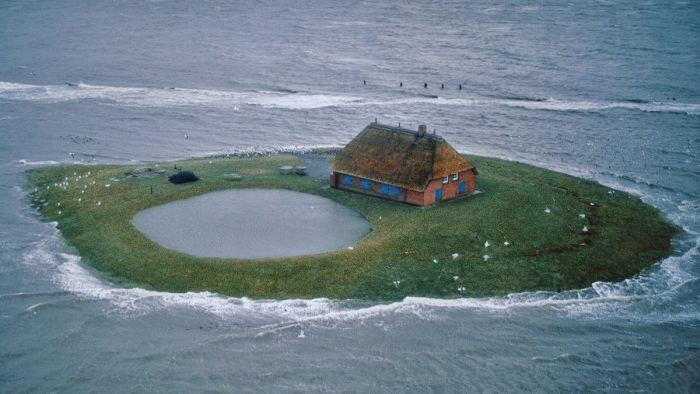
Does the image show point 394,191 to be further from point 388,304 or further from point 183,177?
point 183,177

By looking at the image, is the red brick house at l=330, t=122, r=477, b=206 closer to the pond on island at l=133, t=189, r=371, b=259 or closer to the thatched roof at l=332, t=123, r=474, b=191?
the thatched roof at l=332, t=123, r=474, b=191

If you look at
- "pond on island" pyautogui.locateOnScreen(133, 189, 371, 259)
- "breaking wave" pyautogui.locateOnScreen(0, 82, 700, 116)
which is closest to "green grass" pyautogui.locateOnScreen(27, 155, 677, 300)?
"pond on island" pyautogui.locateOnScreen(133, 189, 371, 259)

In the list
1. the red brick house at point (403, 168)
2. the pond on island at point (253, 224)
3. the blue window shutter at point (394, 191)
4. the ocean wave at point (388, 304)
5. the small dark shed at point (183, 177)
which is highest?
the red brick house at point (403, 168)

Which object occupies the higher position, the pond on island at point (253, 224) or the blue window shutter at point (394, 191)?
the blue window shutter at point (394, 191)

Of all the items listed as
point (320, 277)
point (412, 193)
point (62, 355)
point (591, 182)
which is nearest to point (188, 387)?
point (62, 355)

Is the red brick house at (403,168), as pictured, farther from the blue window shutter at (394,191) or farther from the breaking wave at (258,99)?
the breaking wave at (258,99)

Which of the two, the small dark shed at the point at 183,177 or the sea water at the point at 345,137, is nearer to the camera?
the sea water at the point at 345,137

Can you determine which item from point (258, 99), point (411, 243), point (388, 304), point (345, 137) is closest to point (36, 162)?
point (345, 137)

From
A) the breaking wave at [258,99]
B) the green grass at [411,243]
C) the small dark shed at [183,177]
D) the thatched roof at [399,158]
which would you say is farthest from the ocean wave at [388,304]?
the breaking wave at [258,99]

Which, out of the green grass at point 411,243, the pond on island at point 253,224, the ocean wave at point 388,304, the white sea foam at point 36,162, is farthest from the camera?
the white sea foam at point 36,162
